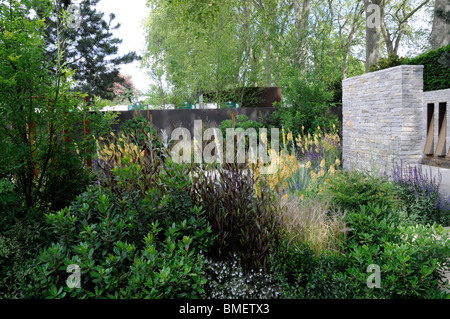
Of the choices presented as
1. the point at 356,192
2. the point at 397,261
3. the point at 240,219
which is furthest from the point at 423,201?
the point at 240,219

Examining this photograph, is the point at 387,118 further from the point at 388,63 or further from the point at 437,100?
the point at 388,63

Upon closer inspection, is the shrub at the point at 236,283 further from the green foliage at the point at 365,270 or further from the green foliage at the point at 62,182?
the green foliage at the point at 62,182

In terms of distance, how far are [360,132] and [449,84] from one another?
3950 millimetres

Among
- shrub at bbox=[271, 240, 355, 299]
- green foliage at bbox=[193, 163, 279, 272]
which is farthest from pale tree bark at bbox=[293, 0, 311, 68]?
shrub at bbox=[271, 240, 355, 299]

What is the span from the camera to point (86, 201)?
248 centimetres

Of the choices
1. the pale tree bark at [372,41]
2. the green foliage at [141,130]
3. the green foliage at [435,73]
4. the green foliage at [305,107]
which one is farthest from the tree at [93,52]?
the green foliage at [435,73]

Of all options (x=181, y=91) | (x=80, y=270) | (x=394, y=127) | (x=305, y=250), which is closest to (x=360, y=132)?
(x=394, y=127)

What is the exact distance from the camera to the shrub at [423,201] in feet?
14.1

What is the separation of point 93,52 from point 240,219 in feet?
46.7

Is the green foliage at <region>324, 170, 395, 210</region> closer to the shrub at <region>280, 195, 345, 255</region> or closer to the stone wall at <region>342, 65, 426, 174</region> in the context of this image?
the shrub at <region>280, 195, 345, 255</region>

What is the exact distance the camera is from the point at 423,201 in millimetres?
4309

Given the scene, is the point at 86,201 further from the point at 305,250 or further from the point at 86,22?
the point at 86,22

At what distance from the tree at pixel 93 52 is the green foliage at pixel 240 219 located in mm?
12839
